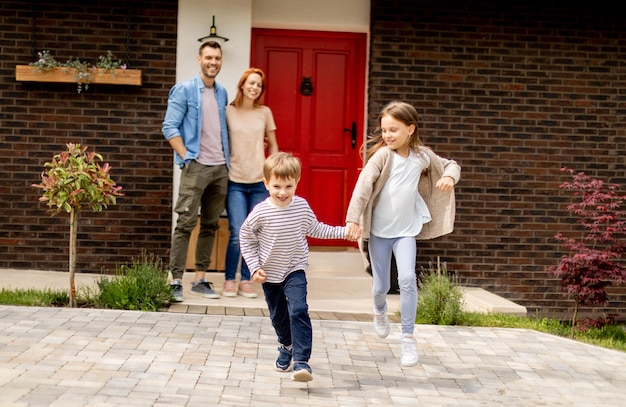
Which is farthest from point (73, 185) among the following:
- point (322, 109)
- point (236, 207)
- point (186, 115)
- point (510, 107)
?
point (510, 107)

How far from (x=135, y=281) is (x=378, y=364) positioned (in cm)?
237

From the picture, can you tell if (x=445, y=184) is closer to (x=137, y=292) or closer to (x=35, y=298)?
(x=137, y=292)

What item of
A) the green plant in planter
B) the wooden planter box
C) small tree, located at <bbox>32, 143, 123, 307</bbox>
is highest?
the green plant in planter

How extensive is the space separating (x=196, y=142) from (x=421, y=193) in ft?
7.50

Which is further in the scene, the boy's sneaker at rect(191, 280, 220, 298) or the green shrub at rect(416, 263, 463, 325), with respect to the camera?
the boy's sneaker at rect(191, 280, 220, 298)

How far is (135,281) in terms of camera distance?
7.20m

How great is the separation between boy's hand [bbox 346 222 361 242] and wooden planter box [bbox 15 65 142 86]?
13.9ft

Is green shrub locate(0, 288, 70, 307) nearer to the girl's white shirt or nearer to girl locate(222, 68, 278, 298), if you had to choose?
girl locate(222, 68, 278, 298)

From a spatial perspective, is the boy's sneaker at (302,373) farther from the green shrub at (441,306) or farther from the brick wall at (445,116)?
the brick wall at (445,116)

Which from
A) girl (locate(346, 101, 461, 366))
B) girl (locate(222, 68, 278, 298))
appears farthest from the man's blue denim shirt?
girl (locate(346, 101, 461, 366))

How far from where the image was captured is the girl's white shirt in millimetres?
5848

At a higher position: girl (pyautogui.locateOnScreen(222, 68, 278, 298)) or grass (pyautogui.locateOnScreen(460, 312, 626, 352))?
girl (pyautogui.locateOnScreen(222, 68, 278, 298))

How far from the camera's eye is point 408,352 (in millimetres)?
5695

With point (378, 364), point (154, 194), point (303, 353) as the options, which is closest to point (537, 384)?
point (378, 364)
